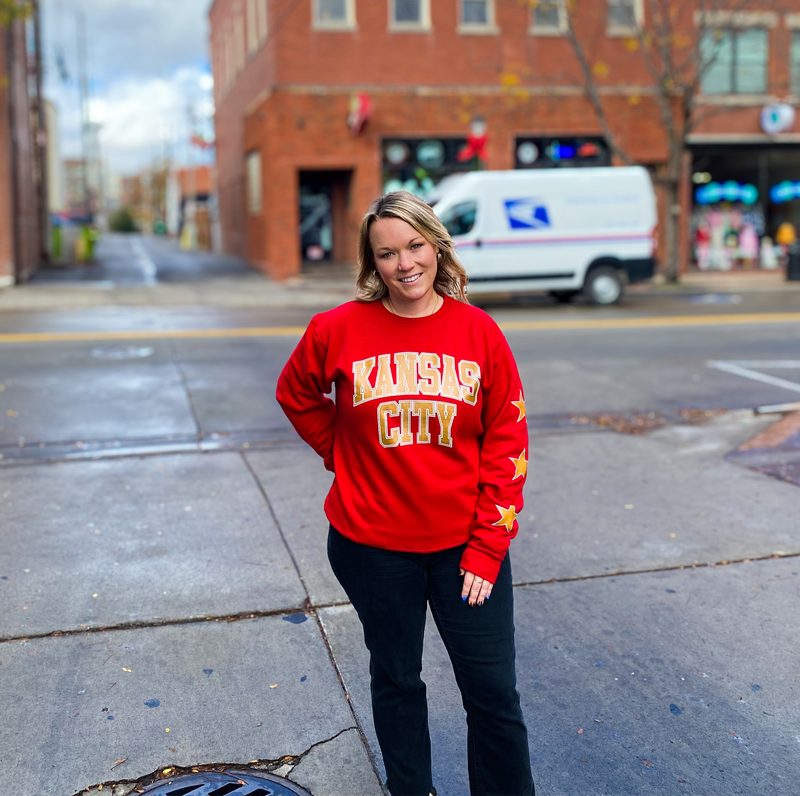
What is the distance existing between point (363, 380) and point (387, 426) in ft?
0.45

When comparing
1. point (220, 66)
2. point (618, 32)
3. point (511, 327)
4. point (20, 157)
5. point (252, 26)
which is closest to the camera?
point (511, 327)

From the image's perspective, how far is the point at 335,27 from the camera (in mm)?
23906

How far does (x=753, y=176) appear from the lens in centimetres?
2773

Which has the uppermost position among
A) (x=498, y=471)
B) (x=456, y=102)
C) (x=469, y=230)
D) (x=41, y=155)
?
(x=456, y=102)

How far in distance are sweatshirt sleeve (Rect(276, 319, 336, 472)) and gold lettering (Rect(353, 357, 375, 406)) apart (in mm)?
124

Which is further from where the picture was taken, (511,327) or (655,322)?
(655,322)

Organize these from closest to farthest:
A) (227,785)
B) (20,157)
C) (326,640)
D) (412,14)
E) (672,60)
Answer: (227,785) < (326,640) < (20,157) < (412,14) < (672,60)

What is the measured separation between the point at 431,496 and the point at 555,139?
80.4ft

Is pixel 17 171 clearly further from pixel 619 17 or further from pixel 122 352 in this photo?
pixel 619 17

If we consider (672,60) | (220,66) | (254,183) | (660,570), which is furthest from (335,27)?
(660,570)

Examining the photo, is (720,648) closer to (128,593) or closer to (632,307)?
(128,593)

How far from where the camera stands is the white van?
17.6 metres

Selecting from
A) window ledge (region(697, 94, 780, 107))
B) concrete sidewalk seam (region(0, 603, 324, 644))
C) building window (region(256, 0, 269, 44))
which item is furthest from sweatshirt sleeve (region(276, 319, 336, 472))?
window ledge (region(697, 94, 780, 107))

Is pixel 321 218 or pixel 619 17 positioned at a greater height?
pixel 619 17
